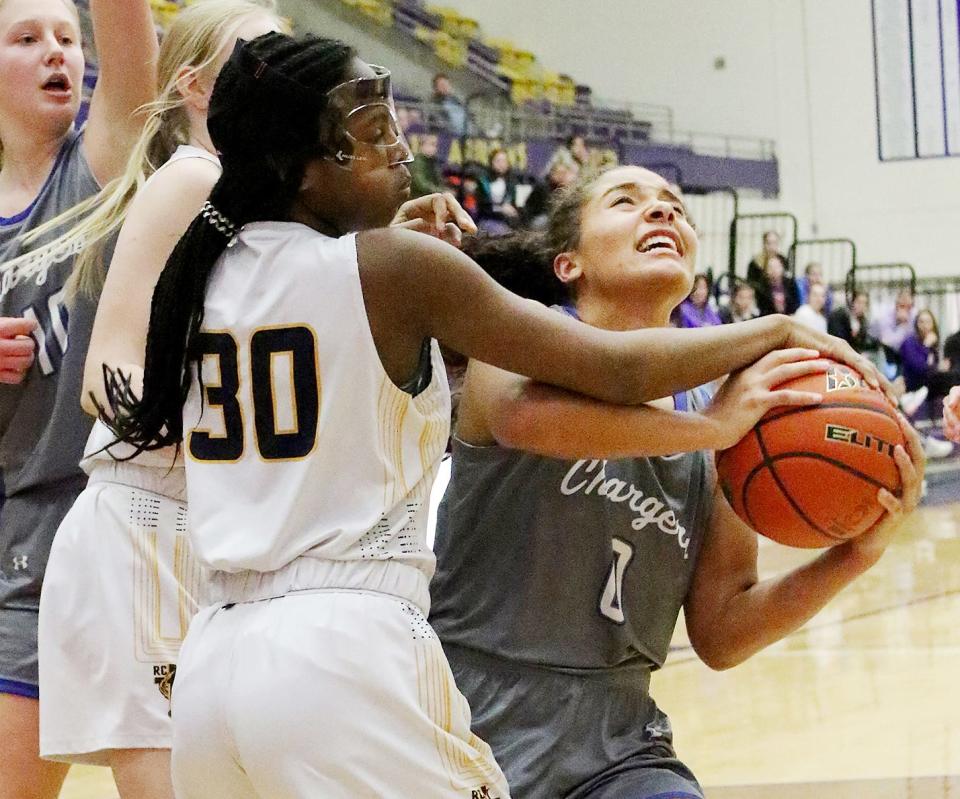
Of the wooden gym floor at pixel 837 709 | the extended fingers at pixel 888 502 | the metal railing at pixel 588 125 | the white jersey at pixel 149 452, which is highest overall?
the metal railing at pixel 588 125

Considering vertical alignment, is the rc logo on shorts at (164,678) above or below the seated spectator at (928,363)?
above

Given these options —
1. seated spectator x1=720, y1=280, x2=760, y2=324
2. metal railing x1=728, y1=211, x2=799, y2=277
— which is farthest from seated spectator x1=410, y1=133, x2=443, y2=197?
metal railing x1=728, y1=211, x2=799, y2=277

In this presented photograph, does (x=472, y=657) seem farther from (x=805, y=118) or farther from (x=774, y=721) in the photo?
(x=805, y=118)

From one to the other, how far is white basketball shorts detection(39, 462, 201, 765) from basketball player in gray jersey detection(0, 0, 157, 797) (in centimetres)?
32

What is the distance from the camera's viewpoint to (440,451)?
6.25 feet

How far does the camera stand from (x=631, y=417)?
1.96m

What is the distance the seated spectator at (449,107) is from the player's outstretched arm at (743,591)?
13444 millimetres

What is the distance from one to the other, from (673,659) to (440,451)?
468cm

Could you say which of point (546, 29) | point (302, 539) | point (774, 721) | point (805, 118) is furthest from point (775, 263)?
point (302, 539)

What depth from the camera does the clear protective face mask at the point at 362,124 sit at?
72.7 inches

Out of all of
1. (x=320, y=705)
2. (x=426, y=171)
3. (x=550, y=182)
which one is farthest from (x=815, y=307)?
(x=320, y=705)

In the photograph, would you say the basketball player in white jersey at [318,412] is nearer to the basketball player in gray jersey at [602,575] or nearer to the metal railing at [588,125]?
the basketball player in gray jersey at [602,575]

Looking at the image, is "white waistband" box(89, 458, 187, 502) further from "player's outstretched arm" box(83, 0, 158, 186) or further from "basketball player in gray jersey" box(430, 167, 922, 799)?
"player's outstretched arm" box(83, 0, 158, 186)

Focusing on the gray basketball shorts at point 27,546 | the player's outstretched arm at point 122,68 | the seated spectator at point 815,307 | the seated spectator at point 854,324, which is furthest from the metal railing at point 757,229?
the gray basketball shorts at point 27,546
